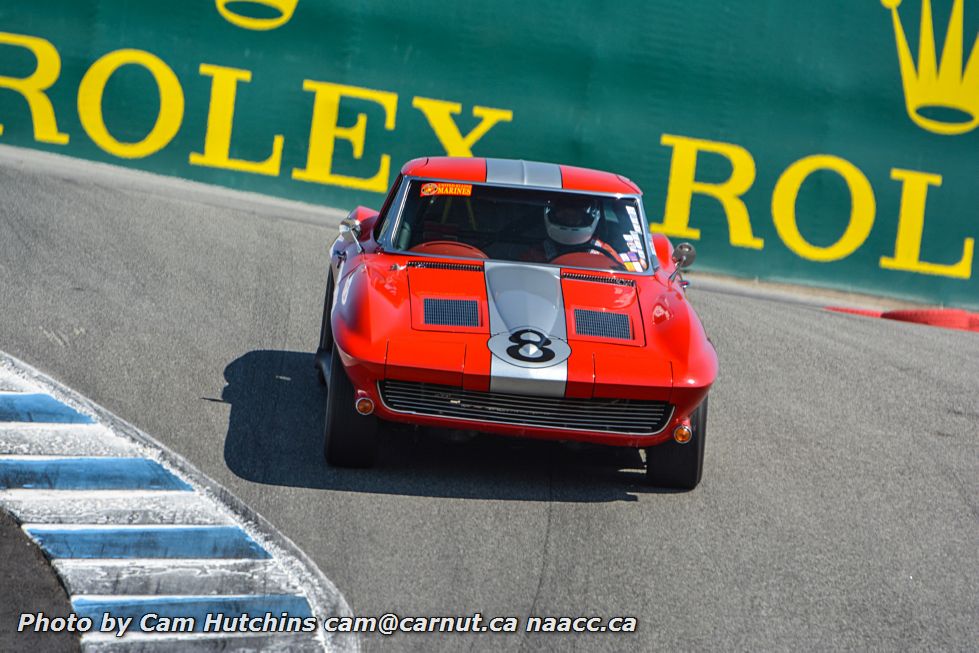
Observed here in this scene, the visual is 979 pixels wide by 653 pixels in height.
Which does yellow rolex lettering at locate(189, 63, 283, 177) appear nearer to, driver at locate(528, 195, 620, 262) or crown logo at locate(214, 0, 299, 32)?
crown logo at locate(214, 0, 299, 32)

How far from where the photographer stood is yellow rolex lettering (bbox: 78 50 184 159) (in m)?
12.0

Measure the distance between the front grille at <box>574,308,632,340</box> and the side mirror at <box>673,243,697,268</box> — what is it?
907 millimetres

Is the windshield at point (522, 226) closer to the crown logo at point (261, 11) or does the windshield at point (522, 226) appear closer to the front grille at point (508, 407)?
the front grille at point (508, 407)

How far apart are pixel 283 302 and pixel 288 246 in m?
1.57

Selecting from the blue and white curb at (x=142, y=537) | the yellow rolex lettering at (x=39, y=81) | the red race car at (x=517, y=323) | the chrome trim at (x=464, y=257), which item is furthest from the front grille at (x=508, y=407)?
the yellow rolex lettering at (x=39, y=81)

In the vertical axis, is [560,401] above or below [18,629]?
above

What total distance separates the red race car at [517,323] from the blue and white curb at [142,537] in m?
0.77

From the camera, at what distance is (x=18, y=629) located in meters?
3.74

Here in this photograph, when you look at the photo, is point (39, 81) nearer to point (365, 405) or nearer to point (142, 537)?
point (365, 405)

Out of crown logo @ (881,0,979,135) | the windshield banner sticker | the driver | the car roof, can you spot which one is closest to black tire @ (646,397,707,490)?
the driver

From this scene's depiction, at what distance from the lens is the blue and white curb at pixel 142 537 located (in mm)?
3955

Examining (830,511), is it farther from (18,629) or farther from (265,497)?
(18,629)

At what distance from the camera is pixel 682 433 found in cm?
530

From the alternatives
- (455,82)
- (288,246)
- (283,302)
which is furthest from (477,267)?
(455,82)
